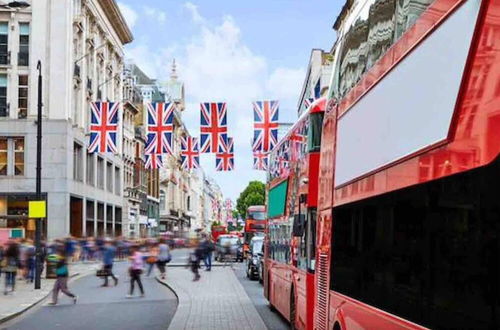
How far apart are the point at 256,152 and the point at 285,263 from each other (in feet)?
61.7

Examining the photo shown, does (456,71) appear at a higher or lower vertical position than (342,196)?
higher

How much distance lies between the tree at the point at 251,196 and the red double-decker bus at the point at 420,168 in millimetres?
135886

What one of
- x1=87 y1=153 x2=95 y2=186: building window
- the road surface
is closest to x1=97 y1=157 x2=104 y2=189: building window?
x1=87 y1=153 x2=95 y2=186: building window

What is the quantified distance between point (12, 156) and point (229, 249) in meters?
15.7

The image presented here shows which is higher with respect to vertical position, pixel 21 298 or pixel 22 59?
pixel 22 59

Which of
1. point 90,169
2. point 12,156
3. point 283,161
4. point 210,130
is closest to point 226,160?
point 210,130

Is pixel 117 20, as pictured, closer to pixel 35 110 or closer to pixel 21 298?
pixel 35 110

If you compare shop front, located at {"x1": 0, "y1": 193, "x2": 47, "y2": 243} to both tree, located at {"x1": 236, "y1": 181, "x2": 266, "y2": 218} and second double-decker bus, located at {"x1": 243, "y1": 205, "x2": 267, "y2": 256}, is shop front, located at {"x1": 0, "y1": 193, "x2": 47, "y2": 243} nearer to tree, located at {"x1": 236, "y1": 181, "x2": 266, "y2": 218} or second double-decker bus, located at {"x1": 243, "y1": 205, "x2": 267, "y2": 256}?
second double-decker bus, located at {"x1": 243, "y1": 205, "x2": 267, "y2": 256}

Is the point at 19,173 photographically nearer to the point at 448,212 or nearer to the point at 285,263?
the point at 285,263

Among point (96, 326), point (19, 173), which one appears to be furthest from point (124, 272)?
point (96, 326)

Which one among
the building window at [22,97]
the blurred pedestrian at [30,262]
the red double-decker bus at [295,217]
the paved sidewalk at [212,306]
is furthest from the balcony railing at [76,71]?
the red double-decker bus at [295,217]

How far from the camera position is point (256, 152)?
35.1 m

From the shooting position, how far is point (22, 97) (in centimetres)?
5144

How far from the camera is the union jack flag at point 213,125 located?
110 ft
